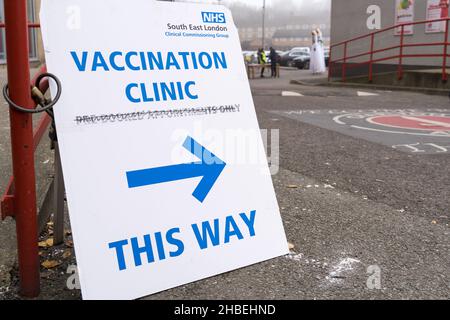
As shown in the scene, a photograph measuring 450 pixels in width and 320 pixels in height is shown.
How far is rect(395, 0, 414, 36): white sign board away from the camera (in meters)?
17.5

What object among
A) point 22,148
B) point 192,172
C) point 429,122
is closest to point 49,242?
point 22,148

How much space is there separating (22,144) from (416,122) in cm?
822

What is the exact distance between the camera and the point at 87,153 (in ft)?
8.24

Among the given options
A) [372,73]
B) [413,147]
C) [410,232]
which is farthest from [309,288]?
[372,73]

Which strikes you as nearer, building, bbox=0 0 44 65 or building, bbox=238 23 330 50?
building, bbox=0 0 44 65

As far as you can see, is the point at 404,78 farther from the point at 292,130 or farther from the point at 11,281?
the point at 11,281

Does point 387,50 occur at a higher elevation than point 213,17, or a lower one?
lower

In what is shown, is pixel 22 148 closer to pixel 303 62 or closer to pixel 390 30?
pixel 390 30

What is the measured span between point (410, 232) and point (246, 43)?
112 meters

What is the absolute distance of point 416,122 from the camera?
9273mm

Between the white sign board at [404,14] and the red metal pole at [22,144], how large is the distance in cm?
1710

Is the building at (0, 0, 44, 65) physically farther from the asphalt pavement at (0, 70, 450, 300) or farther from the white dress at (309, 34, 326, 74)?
the white dress at (309, 34, 326, 74)

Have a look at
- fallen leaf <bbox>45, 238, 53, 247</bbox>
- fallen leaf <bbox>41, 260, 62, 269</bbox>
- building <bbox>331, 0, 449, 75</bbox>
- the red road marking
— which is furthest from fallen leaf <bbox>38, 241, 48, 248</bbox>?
building <bbox>331, 0, 449, 75</bbox>

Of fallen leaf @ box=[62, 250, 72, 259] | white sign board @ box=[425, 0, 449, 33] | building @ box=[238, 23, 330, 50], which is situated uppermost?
building @ box=[238, 23, 330, 50]
